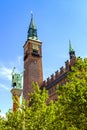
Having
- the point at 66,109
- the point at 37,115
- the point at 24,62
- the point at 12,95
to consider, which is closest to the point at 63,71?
the point at 24,62

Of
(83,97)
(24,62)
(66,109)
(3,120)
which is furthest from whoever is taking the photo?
(24,62)

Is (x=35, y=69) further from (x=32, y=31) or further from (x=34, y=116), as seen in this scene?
(x=34, y=116)

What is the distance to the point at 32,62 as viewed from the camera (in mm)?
70125

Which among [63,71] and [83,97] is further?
[63,71]

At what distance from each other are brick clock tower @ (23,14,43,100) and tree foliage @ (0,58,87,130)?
42.5 m

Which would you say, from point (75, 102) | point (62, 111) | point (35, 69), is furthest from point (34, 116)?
point (35, 69)

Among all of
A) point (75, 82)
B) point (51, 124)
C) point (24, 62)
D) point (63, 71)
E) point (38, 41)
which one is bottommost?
point (51, 124)

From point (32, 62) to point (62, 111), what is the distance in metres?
52.2

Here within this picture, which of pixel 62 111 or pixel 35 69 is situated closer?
pixel 62 111

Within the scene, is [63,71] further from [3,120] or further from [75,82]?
[75,82]

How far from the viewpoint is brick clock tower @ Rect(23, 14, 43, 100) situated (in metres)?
67.2

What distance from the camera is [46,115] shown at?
68.0 feet

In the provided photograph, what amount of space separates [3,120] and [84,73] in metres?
10.2

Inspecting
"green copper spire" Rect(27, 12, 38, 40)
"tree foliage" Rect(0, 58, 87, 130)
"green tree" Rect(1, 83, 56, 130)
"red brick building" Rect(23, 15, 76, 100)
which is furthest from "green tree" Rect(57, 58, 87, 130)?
"green copper spire" Rect(27, 12, 38, 40)
